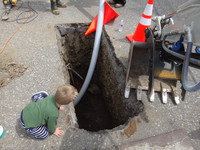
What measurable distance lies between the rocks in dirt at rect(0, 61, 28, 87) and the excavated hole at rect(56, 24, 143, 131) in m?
0.84

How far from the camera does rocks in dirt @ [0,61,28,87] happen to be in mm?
2512

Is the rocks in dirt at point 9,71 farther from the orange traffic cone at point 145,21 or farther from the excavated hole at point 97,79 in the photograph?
the orange traffic cone at point 145,21

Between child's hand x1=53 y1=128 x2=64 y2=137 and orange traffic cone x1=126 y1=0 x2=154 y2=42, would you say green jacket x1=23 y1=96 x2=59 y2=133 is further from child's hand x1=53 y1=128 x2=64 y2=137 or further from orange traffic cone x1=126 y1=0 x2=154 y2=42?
orange traffic cone x1=126 y1=0 x2=154 y2=42

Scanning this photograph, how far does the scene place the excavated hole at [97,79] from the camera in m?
3.08

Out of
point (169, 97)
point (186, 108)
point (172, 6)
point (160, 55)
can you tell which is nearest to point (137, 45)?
point (160, 55)

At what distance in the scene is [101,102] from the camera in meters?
4.12

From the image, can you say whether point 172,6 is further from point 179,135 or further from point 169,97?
point 179,135

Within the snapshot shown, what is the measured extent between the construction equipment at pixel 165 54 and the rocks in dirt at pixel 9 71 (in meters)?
1.67

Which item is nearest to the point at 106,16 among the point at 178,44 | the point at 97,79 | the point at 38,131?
the point at 97,79

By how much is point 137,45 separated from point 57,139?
1.58 m

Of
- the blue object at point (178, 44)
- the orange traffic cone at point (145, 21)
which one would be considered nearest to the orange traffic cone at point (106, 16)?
the orange traffic cone at point (145, 21)

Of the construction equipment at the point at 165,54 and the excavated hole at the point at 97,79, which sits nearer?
the construction equipment at the point at 165,54

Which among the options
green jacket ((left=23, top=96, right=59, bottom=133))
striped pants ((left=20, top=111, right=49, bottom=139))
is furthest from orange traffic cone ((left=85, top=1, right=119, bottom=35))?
striped pants ((left=20, top=111, right=49, bottom=139))

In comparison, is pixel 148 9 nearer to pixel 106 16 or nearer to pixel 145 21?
pixel 145 21
